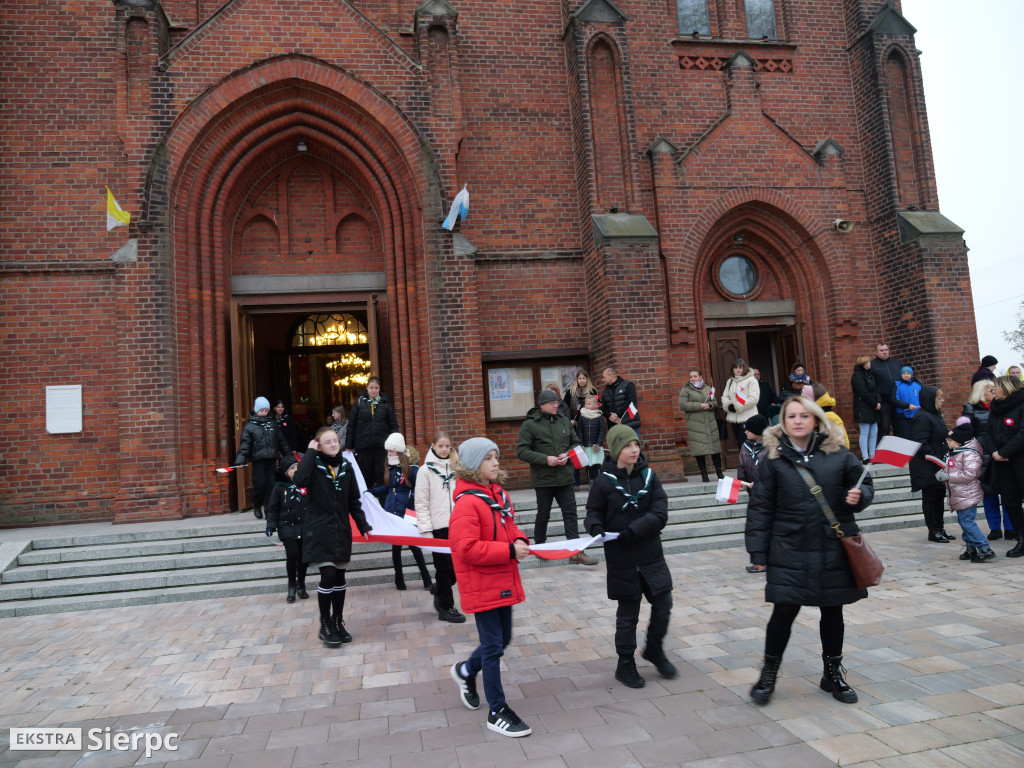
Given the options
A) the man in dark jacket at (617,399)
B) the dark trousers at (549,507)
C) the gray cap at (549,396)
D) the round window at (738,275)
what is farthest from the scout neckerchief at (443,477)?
the round window at (738,275)

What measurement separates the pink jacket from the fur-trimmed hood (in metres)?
4.33

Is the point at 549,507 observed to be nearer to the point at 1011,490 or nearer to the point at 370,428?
the point at 370,428

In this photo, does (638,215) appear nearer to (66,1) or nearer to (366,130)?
(366,130)

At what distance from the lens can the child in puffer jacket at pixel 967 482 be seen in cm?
699

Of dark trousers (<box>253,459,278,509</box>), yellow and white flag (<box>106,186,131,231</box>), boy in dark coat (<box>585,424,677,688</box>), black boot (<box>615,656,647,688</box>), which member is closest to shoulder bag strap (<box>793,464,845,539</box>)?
boy in dark coat (<box>585,424,677,688</box>)

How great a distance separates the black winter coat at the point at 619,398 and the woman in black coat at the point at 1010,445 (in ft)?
13.5

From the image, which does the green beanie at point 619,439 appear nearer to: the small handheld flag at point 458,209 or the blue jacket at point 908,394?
the small handheld flag at point 458,209

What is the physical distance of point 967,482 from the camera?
718cm

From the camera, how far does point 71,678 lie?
16.4 ft

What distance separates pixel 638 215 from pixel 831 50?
6011 mm

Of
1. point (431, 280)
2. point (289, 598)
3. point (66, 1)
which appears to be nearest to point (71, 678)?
point (289, 598)

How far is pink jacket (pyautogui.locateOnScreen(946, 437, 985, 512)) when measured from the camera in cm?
710

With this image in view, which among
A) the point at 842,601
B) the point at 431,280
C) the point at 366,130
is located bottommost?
the point at 842,601

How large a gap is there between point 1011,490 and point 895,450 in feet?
12.5
